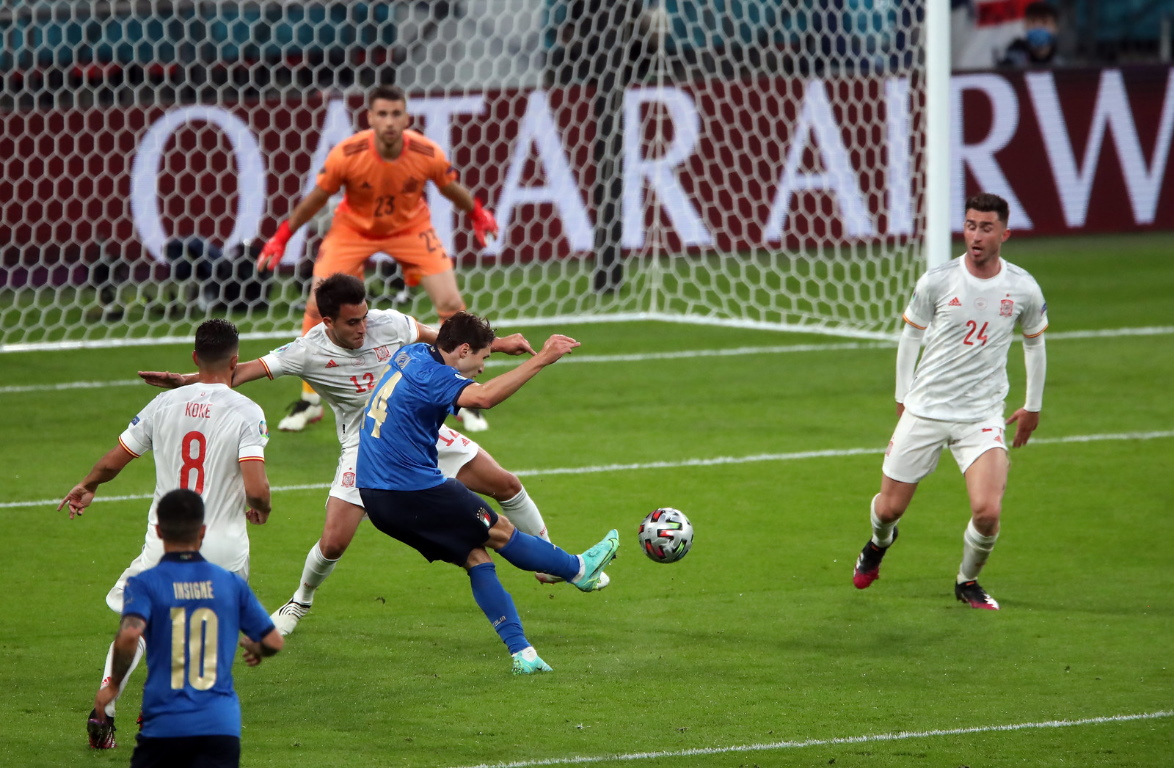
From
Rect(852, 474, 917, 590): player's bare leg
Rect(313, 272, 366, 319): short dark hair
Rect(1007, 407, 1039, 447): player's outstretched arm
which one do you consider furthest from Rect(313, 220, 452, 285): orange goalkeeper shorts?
Rect(1007, 407, 1039, 447): player's outstretched arm

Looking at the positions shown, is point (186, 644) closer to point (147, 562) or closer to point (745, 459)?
point (147, 562)

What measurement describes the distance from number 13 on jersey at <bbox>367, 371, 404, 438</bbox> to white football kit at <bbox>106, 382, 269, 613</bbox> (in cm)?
69

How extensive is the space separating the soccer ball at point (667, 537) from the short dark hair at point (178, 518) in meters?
3.09

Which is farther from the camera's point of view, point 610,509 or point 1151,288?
point 1151,288

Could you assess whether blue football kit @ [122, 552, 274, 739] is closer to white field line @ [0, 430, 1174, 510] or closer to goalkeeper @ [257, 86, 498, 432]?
white field line @ [0, 430, 1174, 510]

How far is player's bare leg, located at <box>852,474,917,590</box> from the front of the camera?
7.14m

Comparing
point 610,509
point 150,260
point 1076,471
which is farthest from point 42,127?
point 1076,471

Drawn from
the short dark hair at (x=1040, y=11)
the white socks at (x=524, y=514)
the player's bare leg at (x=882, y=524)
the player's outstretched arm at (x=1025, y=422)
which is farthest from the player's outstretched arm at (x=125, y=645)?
the short dark hair at (x=1040, y=11)

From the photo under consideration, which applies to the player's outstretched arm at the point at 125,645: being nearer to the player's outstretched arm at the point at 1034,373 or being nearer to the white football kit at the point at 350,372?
the white football kit at the point at 350,372

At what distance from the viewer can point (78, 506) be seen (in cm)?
557

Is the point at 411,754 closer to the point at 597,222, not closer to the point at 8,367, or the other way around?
the point at 8,367

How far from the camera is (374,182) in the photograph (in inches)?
419

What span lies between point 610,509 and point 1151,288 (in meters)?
9.99

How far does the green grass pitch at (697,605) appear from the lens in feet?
18.3
